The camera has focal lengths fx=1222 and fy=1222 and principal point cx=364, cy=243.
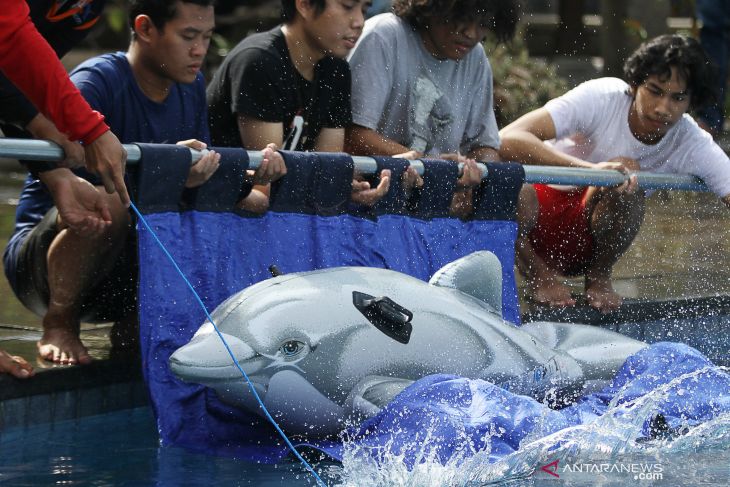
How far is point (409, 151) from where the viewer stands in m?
4.59

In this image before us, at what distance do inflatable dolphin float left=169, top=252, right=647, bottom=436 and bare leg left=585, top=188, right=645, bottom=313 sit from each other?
57.1 inches

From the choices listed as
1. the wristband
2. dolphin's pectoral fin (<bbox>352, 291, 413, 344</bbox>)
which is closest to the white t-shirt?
dolphin's pectoral fin (<bbox>352, 291, 413, 344</bbox>)

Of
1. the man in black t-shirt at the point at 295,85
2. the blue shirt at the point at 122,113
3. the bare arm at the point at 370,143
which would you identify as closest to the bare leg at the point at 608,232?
the bare arm at the point at 370,143

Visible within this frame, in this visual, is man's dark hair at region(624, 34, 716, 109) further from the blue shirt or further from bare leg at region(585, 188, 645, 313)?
the blue shirt

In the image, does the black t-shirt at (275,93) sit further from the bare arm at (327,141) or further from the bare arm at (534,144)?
the bare arm at (534,144)

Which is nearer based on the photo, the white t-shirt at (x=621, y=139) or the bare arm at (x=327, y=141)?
the bare arm at (x=327, y=141)

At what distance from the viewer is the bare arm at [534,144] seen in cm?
500

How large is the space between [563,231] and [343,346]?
6.84ft

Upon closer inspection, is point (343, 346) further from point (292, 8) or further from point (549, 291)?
point (549, 291)

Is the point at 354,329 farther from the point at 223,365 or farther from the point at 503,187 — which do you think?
the point at 503,187

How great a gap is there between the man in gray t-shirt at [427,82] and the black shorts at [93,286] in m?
1.16

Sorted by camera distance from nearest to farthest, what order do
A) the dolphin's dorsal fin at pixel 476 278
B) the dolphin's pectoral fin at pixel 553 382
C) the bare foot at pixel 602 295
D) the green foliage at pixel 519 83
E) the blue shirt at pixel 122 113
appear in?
1. the dolphin's pectoral fin at pixel 553 382
2. the dolphin's dorsal fin at pixel 476 278
3. the blue shirt at pixel 122 113
4. the bare foot at pixel 602 295
5. the green foliage at pixel 519 83

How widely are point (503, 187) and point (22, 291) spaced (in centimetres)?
178

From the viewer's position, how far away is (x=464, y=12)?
466 centimetres
